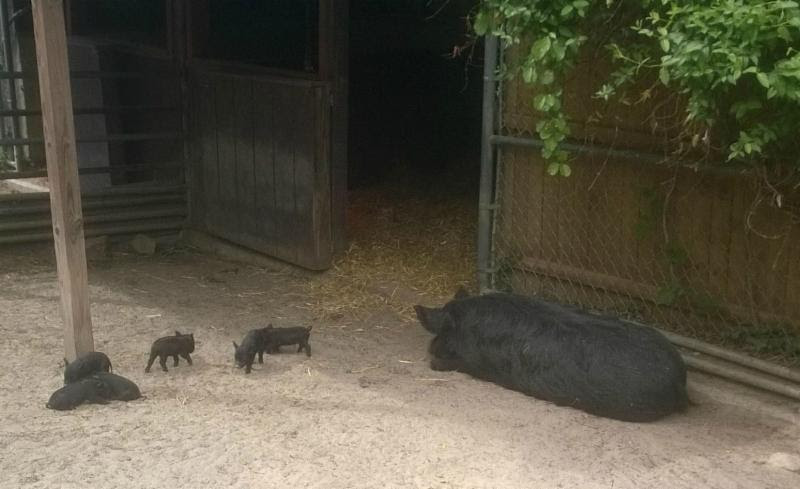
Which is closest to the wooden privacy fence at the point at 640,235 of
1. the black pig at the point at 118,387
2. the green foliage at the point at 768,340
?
the green foliage at the point at 768,340

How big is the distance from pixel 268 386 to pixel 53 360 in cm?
138

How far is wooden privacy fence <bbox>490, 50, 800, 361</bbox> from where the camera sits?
516 centimetres

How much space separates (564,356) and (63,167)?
9.08ft

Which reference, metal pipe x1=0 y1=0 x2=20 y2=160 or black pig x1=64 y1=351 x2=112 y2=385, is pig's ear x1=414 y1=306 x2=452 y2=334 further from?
metal pipe x1=0 y1=0 x2=20 y2=160

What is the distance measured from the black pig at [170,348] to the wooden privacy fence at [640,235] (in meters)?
2.19

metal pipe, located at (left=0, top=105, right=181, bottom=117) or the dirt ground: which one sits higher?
metal pipe, located at (left=0, top=105, right=181, bottom=117)

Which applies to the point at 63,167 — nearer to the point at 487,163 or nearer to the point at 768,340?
the point at 487,163

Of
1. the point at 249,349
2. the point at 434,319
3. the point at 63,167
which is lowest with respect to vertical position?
the point at 249,349

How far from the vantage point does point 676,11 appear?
3605 millimetres

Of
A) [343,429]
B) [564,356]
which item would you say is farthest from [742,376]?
[343,429]

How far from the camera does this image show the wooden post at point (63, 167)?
4.78 metres

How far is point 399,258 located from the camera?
779cm

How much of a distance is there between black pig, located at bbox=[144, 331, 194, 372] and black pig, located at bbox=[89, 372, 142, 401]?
0.39m

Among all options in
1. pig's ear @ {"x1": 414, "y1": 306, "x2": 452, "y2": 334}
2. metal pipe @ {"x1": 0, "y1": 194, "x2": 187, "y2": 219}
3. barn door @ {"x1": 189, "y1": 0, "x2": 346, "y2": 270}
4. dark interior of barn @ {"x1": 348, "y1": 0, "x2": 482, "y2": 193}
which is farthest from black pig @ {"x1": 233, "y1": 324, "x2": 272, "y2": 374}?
dark interior of barn @ {"x1": 348, "y1": 0, "x2": 482, "y2": 193}
